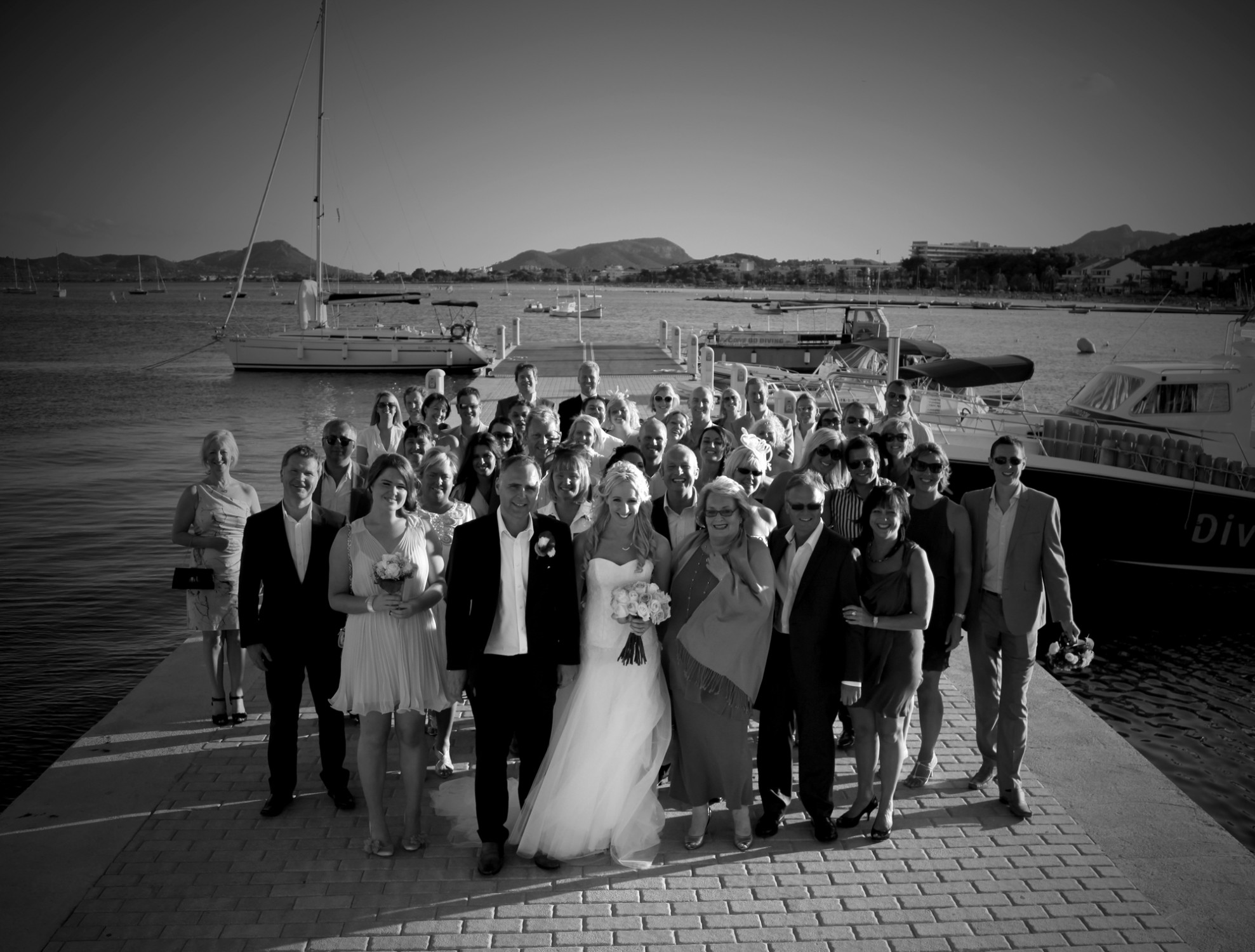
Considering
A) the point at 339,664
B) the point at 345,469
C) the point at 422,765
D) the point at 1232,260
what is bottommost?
the point at 422,765

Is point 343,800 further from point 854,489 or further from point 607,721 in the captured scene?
point 854,489

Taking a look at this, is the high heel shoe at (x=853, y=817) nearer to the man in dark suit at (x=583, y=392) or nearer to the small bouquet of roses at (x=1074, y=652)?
the small bouquet of roses at (x=1074, y=652)

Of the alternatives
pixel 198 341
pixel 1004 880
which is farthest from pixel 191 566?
pixel 198 341

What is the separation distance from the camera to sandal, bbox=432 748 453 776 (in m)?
5.74

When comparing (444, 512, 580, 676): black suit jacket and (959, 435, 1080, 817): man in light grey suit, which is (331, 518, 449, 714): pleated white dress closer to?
(444, 512, 580, 676): black suit jacket

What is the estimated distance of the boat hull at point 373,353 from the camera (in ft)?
143

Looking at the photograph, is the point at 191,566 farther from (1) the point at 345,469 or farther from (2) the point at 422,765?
(2) the point at 422,765

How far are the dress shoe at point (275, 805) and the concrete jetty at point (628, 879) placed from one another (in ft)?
0.17

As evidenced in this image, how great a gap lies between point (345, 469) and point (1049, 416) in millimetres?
11768

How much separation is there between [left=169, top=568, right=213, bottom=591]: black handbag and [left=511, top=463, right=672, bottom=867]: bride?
115 inches

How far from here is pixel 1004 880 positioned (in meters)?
4.60

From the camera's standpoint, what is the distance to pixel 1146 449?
12578 mm

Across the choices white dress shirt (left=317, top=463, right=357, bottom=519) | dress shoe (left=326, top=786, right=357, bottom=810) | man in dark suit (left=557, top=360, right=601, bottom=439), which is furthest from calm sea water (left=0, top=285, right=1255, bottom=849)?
man in dark suit (left=557, top=360, right=601, bottom=439)

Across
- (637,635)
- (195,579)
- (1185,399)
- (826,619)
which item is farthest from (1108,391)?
(195,579)
